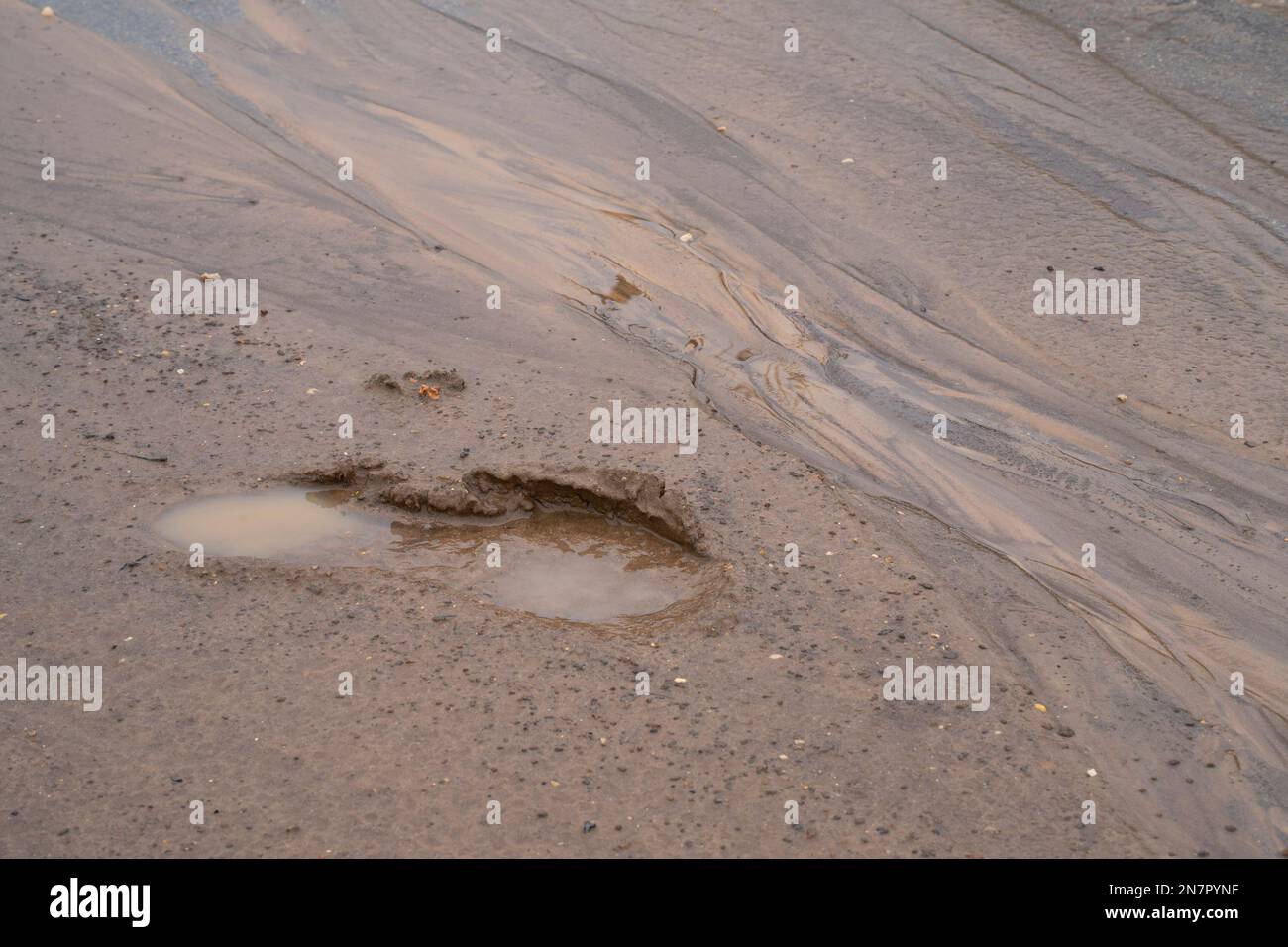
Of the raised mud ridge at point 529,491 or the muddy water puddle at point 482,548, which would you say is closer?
the muddy water puddle at point 482,548

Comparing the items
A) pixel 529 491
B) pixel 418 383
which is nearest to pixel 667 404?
pixel 529 491

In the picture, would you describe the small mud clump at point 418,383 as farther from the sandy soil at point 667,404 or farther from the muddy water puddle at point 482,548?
the muddy water puddle at point 482,548

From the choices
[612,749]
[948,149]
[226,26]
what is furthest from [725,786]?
[226,26]

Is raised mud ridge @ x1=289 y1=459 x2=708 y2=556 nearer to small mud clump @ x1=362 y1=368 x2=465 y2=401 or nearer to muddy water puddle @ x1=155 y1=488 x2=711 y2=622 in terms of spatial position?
muddy water puddle @ x1=155 y1=488 x2=711 y2=622

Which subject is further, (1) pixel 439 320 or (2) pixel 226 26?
(2) pixel 226 26

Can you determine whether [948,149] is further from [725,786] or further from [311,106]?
[725,786]

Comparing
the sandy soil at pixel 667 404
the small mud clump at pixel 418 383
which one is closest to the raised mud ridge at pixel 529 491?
the sandy soil at pixel 667 404

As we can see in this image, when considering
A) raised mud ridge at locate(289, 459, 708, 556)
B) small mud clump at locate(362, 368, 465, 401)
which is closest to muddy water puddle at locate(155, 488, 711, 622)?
raised mud ridge at locate(289, 459, 708, 556)

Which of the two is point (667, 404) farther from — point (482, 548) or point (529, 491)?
point (482, 548)
